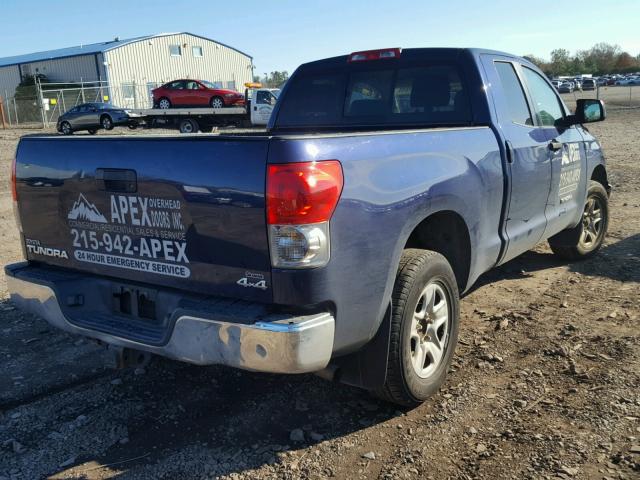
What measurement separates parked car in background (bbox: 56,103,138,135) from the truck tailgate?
24.7 meters

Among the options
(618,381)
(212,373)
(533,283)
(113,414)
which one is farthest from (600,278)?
(113,414)

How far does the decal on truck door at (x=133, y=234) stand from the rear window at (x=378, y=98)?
2267mm

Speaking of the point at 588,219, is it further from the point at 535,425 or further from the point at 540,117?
the point at 535,425

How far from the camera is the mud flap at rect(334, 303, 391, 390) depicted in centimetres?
305

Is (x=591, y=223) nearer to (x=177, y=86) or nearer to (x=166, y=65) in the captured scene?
(x=177, y=86)

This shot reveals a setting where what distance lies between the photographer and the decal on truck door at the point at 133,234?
9.55ft

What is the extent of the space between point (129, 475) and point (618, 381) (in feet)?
9.27

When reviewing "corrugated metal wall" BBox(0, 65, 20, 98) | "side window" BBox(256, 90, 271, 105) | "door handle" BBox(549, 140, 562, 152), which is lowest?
"door handle" BBox(549, 140, 562, 152)

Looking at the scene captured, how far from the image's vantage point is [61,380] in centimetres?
394

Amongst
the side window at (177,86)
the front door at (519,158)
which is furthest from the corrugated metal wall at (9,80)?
the front door at (519,158)

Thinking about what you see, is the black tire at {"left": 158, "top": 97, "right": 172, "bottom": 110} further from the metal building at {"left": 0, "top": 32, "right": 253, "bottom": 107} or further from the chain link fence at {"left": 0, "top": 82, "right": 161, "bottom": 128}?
the metal building at {"left": 0, "top": 32, "right": 253, "bottom": 107}

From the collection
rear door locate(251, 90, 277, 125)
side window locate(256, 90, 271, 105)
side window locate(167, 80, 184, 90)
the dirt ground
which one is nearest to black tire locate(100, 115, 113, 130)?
side window locate(167, 80, 184, 90)

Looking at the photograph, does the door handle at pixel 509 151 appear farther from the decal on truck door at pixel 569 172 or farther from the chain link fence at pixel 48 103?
the chain link fence at pixel 48 103

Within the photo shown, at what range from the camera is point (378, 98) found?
15.5 ft
